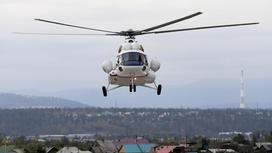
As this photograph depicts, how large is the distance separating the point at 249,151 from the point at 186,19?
92.0 metres

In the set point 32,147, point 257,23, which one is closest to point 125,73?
point 257,23

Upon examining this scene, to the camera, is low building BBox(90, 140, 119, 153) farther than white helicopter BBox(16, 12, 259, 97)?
Yes

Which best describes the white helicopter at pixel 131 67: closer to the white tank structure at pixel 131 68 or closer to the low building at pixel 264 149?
the white tank structure at pixel 131 68

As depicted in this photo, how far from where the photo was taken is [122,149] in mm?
131750

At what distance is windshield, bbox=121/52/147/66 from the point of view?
42.8 m

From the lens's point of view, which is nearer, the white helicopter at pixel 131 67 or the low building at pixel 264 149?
the white helicopter at pixel 131 67

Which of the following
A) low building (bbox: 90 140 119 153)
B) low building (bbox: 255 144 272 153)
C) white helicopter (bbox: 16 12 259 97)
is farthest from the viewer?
low building (bbox: 90 140 119 153)

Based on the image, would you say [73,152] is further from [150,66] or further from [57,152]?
[150,66]

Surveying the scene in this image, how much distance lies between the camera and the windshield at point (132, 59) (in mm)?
42812

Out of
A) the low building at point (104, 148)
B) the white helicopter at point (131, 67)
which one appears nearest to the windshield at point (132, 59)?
the white helicopter at point (131, 67)

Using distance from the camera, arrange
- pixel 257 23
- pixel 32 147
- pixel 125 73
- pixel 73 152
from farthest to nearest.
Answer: pixel 32 147 < pixel 73 152 < pixel 125 73 < pixel 257 23

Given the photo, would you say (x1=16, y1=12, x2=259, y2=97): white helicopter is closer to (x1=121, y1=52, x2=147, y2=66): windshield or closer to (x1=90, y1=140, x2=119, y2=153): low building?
(x1=121, y1=52, x2=147, y2=66): windshield

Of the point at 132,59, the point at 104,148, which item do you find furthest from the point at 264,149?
the point at 132,59

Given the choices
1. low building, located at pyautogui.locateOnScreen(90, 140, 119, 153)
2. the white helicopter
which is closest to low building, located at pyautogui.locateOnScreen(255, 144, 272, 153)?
low building, located at pyautogui.locateOnScreen(90, 140, 119, 153)
